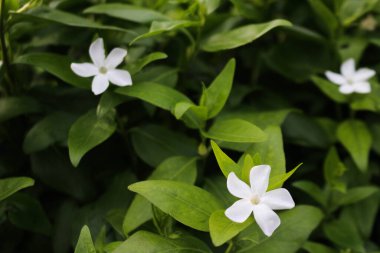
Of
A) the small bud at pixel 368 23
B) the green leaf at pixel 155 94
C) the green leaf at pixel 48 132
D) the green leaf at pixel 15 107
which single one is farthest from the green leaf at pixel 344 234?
the green leaf at pixel 15 107

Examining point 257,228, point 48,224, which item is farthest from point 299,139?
point 48,224

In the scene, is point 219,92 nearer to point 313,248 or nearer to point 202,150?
point 202,150

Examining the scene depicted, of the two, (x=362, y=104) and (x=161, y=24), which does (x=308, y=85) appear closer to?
(x=362, y=104)

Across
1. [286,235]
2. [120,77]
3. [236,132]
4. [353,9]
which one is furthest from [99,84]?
[353,9]

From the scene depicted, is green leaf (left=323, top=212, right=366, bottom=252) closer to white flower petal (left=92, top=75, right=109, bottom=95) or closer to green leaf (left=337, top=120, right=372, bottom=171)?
green leaf (left=337, top=120, right=372, bottom=171)

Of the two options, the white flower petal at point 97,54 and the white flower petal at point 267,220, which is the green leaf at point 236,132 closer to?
the white flower petal at point 267,220
